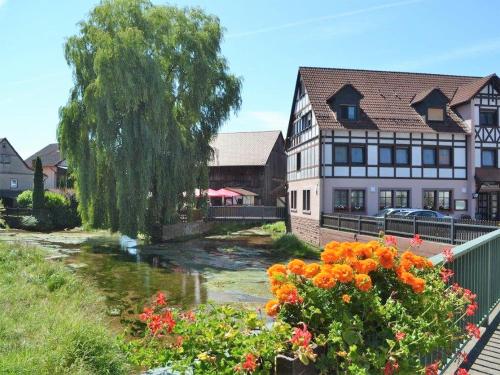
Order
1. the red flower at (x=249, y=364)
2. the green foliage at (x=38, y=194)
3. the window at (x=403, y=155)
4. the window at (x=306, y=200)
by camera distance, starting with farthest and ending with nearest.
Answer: the green foliage at (x=38, y=194) → the window at (x=306, y=200) → the window at (x=403, y=155) → the red flower at (x=249, y=364)

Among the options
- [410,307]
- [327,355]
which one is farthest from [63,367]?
[410,307]

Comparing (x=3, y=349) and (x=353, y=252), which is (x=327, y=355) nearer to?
(x=353, y=252)

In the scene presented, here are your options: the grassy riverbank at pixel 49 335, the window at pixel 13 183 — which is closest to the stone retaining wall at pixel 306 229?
the grassy riverbank at pixel 49 335

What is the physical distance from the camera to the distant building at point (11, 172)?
49.4 meters

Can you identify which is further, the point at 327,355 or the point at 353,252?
the point at 353,252

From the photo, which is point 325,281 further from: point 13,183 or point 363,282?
point 13,183

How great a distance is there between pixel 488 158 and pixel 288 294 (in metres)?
28.5

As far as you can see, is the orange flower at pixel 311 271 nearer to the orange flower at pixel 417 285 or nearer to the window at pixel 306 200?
the orange flower at pixel 417 285

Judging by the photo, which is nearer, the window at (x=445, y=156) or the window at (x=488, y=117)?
the window at (x=445, y=156)

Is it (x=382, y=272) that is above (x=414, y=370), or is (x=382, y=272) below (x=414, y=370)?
above

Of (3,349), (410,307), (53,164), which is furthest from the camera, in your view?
(53,164)

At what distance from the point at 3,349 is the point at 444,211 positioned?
25.9 metres

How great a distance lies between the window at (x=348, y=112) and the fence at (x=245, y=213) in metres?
11.1

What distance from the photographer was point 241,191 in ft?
144
